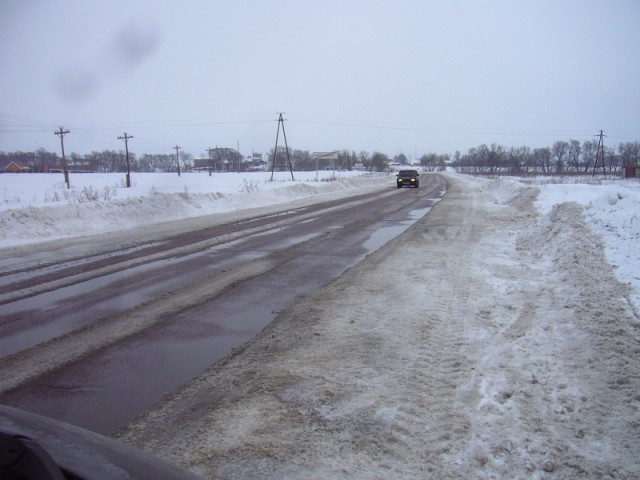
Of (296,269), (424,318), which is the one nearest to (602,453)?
(424,318)

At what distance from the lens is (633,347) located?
4.72 metres

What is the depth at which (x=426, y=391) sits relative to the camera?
4.07 m

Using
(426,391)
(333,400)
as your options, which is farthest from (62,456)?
(426,391)

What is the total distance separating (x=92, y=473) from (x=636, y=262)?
28.0ft

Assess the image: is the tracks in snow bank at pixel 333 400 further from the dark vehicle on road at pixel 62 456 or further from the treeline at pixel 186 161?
the treeline at pixel 186 161

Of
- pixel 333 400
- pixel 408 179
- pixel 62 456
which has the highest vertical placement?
pixel 408 179

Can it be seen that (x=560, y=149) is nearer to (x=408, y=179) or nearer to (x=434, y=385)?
(x=408, y=179)

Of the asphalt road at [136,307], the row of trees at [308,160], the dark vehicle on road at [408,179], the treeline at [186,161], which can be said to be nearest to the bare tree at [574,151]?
the row of trees at [308,160]

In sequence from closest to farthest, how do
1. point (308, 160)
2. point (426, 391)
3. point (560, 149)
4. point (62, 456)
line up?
1. point (62, 456)
2. point (426, 391)
3. point (560, 149)
4. point (308, 160)

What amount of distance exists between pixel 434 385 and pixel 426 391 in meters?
0.15

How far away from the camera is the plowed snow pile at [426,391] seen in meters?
3.14

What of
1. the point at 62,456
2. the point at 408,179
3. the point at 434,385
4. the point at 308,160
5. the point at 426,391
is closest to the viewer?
the point at 62,456

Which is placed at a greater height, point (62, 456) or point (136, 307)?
point (62, 456)

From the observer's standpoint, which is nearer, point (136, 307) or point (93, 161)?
point (136, 307)
